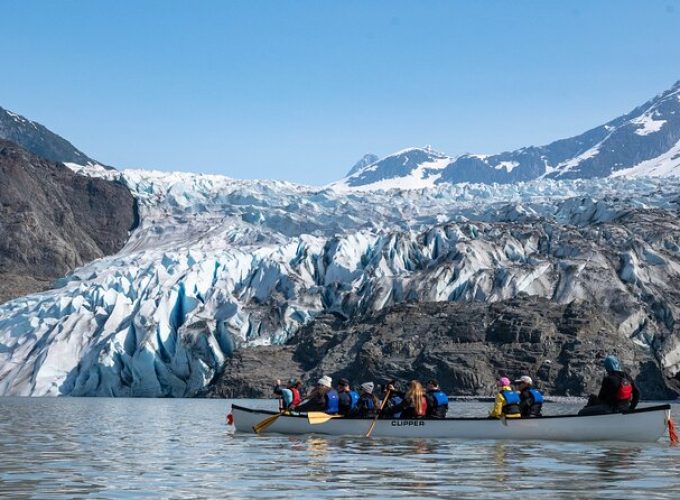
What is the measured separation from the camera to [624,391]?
21.7 meters

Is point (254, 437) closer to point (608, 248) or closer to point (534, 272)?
point (534, 272)

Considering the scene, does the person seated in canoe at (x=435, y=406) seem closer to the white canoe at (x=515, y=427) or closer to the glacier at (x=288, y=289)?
the white canoe at (x=515, y=427)

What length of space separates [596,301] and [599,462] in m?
65.0

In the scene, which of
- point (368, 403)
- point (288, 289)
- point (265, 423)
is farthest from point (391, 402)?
point (288, 289)

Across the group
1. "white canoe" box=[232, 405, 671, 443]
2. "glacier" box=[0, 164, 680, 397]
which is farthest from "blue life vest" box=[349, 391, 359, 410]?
"glacier" box=[0, 164, 680, 397]

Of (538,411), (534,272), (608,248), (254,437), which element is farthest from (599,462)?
(608,248)

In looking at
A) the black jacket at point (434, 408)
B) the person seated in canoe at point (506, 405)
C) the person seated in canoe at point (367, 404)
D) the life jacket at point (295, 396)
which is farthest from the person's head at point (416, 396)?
the life jacket at point (295, 396)

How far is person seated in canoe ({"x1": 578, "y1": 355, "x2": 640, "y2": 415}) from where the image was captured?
2164 cm

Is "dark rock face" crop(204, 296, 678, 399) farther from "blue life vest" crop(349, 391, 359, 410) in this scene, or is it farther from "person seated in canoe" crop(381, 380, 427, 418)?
"person seated in canoe" crop(381, 380, 427, 418)

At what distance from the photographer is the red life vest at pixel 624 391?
70.9ft

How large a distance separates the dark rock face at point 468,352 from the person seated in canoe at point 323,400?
152 ft

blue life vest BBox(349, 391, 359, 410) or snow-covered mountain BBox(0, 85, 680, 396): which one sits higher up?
snow-covered mountain BBox(0, 85, 680, 396)

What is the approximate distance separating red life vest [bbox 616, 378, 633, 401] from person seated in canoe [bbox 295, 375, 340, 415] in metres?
7.80

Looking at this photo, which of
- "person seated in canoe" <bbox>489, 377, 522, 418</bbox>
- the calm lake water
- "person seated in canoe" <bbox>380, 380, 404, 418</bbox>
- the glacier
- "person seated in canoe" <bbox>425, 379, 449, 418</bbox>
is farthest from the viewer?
the glacier
